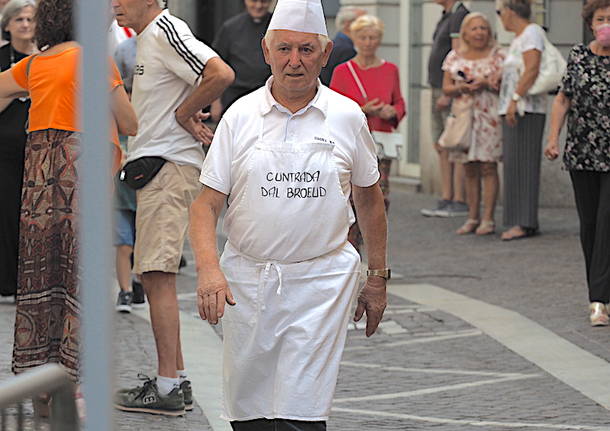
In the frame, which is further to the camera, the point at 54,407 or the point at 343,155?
the point at 343,155

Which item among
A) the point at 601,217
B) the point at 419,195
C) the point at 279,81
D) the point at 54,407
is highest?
the point at 279,81

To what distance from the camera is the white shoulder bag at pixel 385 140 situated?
10641 millimetres

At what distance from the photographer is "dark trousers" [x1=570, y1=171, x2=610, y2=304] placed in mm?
8773

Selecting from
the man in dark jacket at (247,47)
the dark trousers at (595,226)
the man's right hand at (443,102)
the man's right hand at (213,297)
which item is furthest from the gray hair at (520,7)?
the man's right hand at (213,297)

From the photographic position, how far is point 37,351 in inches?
242

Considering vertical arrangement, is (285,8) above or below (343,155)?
above

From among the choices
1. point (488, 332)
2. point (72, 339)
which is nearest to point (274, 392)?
point (72, 339)

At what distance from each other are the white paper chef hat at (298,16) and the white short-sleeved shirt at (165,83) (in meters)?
1.69

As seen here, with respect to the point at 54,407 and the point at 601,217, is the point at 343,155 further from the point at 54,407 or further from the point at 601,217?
the point at 601,217

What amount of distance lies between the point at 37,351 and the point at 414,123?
12081 mm

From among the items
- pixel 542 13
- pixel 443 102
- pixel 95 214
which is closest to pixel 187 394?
pixel 95 214

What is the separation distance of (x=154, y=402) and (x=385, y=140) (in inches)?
187

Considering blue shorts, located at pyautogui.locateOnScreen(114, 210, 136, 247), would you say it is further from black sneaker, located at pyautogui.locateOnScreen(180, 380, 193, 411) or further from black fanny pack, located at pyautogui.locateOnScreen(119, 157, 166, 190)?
black fanny pack, located at pyautogui.locateOnScreen(119, 157, 166, 190)

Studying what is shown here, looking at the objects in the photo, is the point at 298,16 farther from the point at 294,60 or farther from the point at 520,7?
the point at 520,7
